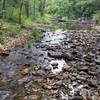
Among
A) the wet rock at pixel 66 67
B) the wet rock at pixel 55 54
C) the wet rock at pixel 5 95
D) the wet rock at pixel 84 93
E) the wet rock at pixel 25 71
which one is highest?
the wet rock at pixel 5 95

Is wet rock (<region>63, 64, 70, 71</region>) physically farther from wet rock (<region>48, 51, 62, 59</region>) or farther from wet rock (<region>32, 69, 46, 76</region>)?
wet rock (<region>48, 51, 62, 59</region>)

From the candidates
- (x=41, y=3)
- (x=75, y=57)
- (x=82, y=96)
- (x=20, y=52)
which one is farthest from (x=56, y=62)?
(x=41, y=3)

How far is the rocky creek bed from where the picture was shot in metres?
7.60

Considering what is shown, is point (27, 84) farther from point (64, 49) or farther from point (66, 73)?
point (64, 49)

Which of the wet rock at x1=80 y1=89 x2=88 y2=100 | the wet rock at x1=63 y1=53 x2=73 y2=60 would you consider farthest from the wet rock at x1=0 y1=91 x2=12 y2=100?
the wet rock at x1=63 y1=53 x2=73 y2=60

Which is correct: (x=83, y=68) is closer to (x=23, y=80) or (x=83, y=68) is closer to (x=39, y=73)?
(x=39, y=73)

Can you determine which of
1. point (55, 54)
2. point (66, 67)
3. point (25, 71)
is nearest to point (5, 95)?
point (25, 71)

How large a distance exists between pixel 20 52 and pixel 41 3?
25.9m

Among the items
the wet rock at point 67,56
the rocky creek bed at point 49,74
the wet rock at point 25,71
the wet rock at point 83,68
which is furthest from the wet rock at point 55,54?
the wet rock at point 25,71

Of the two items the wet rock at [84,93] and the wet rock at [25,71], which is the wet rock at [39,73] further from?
the wet rock at [84,93]

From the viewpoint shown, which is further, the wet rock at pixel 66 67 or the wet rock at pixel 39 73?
→ the wet rock at pixel 66 67

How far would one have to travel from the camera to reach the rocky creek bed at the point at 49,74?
7.60 metres

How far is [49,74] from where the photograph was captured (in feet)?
30.9

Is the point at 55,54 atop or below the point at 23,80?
below
